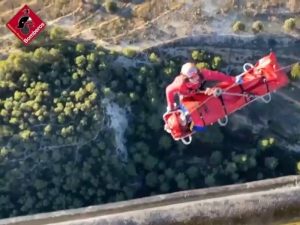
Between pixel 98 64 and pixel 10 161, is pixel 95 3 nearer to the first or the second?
pixel 98 64

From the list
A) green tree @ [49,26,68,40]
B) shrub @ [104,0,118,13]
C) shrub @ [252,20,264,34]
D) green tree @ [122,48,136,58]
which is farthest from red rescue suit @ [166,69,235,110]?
shrub @ [104,0,118,13]

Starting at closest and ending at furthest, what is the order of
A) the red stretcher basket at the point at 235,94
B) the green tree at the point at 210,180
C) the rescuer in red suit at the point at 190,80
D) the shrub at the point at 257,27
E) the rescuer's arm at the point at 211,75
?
the rescuer in red suit at the point at 190,80
the rescuer's arm at the point at 211,75
the red stretcher basket at the point at 235,94
the shrub at the point at 257,27
the green tree at the point at 210,180

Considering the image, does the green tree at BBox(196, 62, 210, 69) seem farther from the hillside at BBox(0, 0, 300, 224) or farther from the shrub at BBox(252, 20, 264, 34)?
the shrub at BBox(252, 20, 264, 34)

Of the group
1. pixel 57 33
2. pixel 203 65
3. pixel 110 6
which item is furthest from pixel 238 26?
pixel 57 33

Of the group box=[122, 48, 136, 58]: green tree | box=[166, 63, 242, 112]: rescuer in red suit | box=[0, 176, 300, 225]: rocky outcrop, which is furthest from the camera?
box=[122, 48, 136, 58]: green tree

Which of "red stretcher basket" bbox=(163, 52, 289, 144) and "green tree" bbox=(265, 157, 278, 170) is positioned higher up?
"red stretcher basket" bbox=(163, 52, 289, 144)

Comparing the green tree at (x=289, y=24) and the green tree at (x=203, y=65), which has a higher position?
the green tree at (x=203, y=65)

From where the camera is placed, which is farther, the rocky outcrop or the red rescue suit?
the red rescue suit

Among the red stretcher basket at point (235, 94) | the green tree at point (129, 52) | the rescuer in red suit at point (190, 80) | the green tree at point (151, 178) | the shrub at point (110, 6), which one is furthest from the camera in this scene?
the shrub at point (110, 6)

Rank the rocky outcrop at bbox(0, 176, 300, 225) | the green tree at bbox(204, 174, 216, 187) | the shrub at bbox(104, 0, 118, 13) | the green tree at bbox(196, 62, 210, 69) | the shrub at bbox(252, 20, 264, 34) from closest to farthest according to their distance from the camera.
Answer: the rocky outcrop at bbox(0, 176, 300, 225), the green tree at bbox(196, 62, 210, 69), the shrub at bbox(252, 20, 264, 34), the green tree at bbox(204, 174, 216, 187), the shrub at bbox(104, 0, 118, 13)

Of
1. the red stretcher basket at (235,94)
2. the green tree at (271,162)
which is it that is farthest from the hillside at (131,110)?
the red stretcher basket at (235,94)

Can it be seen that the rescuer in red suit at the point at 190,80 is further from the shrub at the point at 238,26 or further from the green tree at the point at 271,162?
the green tree at the point at 271,162
